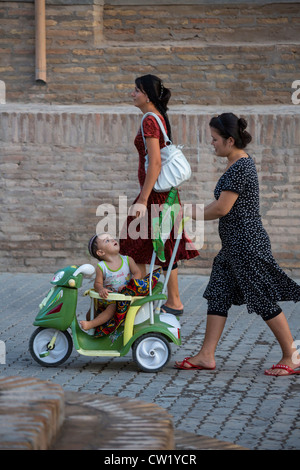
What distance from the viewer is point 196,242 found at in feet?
34.0

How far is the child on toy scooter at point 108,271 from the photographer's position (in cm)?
646

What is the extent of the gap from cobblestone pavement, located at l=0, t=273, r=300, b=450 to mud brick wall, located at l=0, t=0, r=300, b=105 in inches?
126

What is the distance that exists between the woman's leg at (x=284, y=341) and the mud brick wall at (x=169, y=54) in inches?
195

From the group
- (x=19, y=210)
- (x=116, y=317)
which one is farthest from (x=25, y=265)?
(x=116, y=317)

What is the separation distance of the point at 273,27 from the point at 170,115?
1664mm

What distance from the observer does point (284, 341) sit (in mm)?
6375

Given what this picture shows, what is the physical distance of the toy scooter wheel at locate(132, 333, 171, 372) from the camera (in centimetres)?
640

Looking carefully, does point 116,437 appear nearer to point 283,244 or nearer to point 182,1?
point 283,244

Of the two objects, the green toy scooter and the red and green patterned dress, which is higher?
the red and green patterned dress
